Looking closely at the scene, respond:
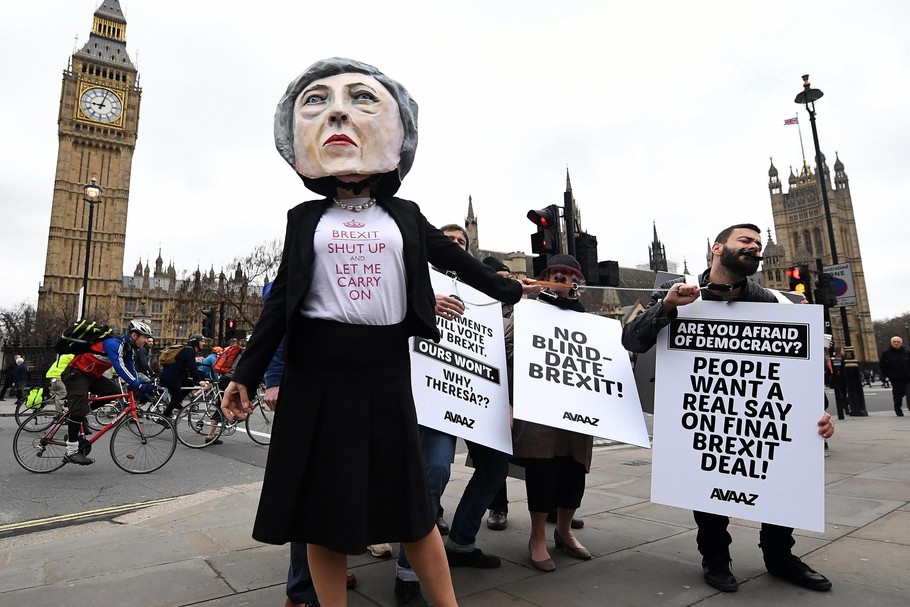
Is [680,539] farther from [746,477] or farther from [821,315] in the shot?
[821,315]

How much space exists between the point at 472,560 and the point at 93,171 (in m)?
95.2

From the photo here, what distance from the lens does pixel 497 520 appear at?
404 cm

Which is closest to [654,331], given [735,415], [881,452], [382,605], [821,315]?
[735,415]

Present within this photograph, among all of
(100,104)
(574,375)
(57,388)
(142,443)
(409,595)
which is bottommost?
(409,595)

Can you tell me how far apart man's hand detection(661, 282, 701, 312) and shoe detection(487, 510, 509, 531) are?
209cm

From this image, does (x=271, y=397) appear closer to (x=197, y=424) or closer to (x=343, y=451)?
(x=343, y=451)

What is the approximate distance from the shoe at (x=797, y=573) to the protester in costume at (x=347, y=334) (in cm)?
199

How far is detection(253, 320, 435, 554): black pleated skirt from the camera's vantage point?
184 centimetres

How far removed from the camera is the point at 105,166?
267 ft

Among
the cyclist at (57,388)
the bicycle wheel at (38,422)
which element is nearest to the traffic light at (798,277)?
the bicycle wheel at (38,422)

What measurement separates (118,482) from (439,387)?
4.99 meters

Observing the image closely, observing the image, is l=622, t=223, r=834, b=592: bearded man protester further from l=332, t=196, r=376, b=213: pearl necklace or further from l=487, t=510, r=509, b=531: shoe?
l=332, t=196, r=376, b=213: pearl necklace

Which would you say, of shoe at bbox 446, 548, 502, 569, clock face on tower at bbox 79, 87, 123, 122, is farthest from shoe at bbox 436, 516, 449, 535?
clock face on tower at bbox 79, 87, 123, 122

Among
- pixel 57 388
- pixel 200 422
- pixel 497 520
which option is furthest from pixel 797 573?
pixel 57 388
